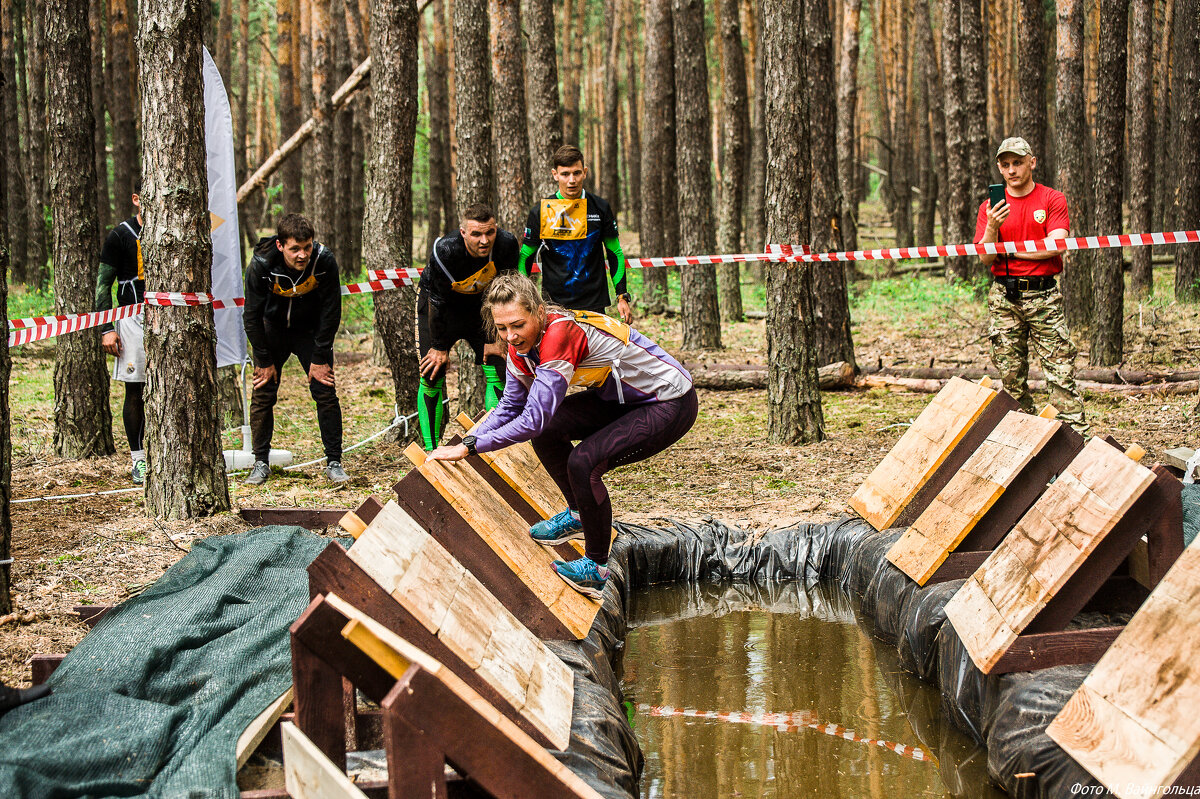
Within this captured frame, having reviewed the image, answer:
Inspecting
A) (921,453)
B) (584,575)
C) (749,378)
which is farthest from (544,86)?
(584,575)

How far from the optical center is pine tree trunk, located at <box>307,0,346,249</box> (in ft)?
45.6

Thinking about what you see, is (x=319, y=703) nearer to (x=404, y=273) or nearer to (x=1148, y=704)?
(x=1148, y=704)

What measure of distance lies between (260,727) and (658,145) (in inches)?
550

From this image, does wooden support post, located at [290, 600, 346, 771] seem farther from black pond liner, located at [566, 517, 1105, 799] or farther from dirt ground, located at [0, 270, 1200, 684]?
dirt ground, located at [0, 270, 1200, 684]

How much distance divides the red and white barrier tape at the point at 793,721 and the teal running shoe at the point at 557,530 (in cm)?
88

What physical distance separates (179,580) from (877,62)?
103 ft

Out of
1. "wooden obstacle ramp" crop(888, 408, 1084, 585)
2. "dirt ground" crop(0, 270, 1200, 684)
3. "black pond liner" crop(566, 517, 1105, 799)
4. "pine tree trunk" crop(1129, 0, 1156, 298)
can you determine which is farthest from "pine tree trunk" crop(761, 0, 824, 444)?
"pine tree trunk" crop(1129, 0, 1156, 298)

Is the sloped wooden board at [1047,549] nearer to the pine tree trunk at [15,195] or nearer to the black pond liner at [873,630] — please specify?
the black pond liner at [873,630]

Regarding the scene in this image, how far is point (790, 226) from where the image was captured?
305 inches

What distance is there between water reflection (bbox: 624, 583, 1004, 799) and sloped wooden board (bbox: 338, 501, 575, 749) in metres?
0.61

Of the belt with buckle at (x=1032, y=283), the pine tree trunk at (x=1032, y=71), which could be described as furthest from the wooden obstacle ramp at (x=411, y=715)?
the pine tree trunk at (x=1032, y=71)

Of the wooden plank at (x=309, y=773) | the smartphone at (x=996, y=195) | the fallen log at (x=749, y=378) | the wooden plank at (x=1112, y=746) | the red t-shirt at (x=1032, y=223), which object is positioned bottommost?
Answer: the wooden plank at (x=1112, y=746)

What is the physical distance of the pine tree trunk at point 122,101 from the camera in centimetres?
1362

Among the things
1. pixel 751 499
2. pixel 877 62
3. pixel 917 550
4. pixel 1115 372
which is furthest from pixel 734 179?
pixel 877 62
